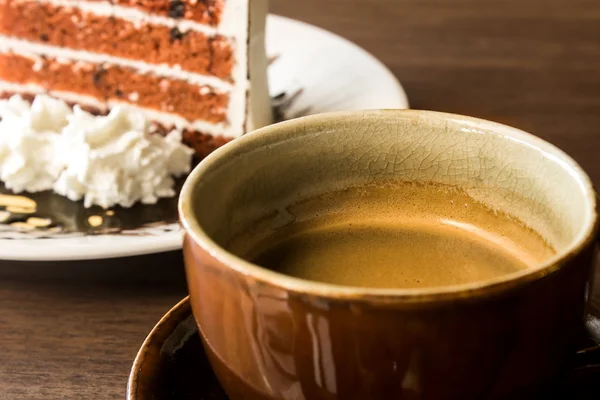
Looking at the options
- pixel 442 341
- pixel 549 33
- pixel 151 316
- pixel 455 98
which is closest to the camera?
pixel 442 341

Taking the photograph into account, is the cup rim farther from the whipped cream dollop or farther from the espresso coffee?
the whipped cream dollop

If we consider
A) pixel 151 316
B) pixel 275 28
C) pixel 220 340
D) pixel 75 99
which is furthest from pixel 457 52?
pixel 220 340

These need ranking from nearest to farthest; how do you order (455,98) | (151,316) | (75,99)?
(151,316)
(455,98)
(75,99)

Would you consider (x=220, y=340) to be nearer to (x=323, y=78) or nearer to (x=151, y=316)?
(x=151, y=316)

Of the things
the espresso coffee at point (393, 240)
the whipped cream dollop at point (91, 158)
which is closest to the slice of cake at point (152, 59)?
the whipped cream dollop at point (91, 158)

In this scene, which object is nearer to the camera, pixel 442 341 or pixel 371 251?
pixel 442 341

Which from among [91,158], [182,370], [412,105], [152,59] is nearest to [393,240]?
[182,370]

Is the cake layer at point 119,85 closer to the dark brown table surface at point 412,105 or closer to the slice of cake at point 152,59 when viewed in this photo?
the slice of cake at point 152,59
